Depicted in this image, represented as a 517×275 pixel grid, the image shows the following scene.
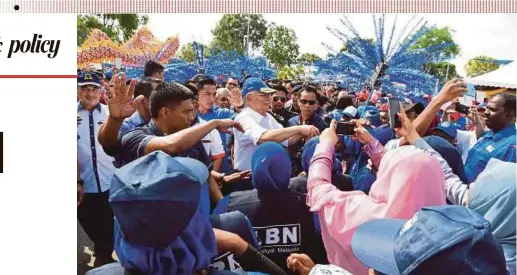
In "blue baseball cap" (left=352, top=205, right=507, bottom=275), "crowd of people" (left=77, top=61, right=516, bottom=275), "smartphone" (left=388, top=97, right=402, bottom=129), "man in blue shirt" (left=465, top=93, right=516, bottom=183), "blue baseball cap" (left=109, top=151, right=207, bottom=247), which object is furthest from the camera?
"smartphone" (left=388, top=97, right=402, bottom=129)

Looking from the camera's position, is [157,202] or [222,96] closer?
[157,202]

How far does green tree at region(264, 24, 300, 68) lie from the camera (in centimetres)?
239

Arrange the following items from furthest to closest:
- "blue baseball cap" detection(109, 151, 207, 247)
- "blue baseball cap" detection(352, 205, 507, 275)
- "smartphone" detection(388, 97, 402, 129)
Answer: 1. "smartphone" detection(388, 97, 402, 129)
2. "blue baseball cap" detection(109, 151, 207, 247)
3. "blue baseball cap" detection(352, 205, 507, 275)

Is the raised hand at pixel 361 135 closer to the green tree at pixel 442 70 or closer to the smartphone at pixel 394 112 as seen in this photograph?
the smartphone at pixel 394 112

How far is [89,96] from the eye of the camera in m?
2.33

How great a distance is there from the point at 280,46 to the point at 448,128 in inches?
31.6

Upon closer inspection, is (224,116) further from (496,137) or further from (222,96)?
(496,137)

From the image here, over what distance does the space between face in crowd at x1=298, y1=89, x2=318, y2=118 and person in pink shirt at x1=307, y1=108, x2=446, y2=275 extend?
0.12 meters

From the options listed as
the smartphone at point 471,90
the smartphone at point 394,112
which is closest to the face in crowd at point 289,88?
the smartphone at point 394,112

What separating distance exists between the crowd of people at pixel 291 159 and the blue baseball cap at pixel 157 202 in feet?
0.15

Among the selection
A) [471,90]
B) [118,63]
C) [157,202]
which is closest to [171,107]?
[118,63]

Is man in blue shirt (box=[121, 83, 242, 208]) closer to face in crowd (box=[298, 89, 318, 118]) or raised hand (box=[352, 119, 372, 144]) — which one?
face in crowd (box=[298, 89, 318, 118])

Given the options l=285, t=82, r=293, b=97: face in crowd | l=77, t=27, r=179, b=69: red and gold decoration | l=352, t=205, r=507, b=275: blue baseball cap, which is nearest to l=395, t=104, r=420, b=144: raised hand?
l=285, t=82, r=293, b=97: face in crowd

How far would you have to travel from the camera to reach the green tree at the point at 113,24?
2275mm
